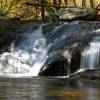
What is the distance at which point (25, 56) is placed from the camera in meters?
20.4

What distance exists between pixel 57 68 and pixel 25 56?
258cm

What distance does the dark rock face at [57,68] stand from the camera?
1811 cm

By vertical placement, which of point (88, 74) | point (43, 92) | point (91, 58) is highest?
point (43, 92)

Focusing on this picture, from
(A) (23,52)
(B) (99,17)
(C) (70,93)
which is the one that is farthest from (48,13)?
(C) (70,93)

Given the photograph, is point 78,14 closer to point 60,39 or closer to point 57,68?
point 60,39

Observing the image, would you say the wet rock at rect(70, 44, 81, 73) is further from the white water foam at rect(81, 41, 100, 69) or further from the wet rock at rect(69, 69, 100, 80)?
the wet rock at rect(69, 69, 100, 80)

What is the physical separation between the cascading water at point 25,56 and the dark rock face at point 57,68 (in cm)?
50

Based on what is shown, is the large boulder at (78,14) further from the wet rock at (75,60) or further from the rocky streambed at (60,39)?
the wet rock at (75,60)

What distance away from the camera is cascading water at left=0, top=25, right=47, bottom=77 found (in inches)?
758

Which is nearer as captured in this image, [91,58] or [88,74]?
[88,74]

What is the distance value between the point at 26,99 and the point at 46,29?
12.5m

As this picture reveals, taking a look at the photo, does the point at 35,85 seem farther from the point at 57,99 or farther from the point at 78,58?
the point at 78,58

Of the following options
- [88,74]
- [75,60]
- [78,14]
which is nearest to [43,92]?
[88,74]

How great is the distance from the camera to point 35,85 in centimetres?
1388
